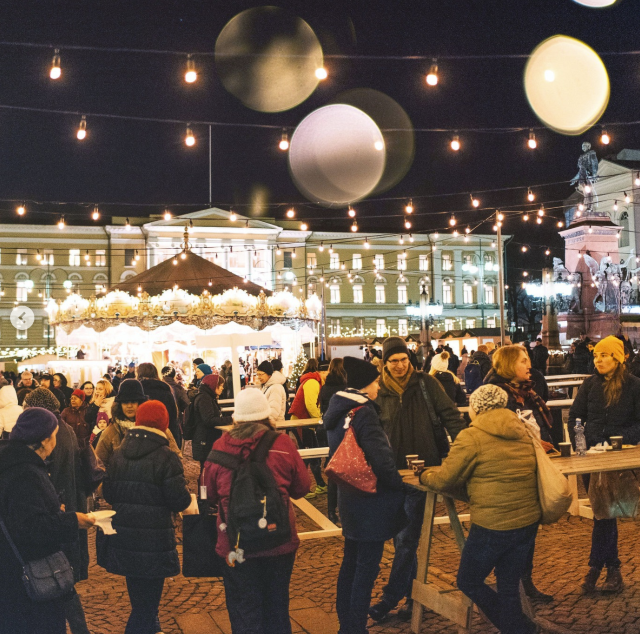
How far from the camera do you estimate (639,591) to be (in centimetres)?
523

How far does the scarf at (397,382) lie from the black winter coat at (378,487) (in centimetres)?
76

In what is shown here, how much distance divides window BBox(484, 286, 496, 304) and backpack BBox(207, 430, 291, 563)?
6387 centimetres

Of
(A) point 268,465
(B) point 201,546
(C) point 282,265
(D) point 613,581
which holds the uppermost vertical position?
(C) point 282,265

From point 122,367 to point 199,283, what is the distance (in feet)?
11.4

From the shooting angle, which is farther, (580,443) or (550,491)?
(580,443)

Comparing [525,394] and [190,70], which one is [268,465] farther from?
[190,70]

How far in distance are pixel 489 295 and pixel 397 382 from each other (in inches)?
2465

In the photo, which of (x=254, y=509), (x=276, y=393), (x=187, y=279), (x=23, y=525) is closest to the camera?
(x=23, y=525)

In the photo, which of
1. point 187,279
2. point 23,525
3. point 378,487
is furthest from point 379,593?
point 187,279

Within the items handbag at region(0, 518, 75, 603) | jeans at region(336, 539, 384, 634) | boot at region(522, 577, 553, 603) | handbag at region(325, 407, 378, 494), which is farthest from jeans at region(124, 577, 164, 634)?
boot at region(522, 577, 553, 603)

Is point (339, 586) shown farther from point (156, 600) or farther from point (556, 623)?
point (556, 623)

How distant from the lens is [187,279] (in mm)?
23094

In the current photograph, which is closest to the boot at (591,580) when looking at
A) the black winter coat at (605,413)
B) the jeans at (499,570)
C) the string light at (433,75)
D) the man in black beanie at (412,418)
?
the black winter coat at (605,413)

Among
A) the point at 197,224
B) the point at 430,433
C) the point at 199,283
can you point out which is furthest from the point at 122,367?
the point at 197,224
